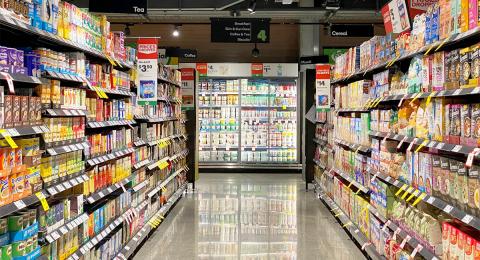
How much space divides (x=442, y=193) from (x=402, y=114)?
3.98 feet

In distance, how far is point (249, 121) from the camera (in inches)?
626

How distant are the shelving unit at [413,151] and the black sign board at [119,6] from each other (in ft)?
11.9

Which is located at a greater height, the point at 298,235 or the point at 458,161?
the point at 458,161

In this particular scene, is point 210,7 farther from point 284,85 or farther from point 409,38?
point 409,38

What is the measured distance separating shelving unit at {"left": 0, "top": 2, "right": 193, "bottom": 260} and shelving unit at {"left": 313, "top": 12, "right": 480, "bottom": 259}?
111 inches

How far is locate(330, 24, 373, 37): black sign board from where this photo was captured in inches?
464

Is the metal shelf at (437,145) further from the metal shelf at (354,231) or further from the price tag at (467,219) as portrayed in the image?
the metal shelf at (354,231)

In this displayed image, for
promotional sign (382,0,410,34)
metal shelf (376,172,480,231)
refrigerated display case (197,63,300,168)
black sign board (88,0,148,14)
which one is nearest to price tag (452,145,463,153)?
metal shelf (376,172,480,231)

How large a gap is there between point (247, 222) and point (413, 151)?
14.0 ft

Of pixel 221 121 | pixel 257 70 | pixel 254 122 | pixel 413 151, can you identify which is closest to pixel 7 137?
pixel 413 151

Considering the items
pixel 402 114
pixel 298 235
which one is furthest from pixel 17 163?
pixel 298 235

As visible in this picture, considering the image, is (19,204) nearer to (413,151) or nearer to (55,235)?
(55,235)

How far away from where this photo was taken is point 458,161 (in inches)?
151

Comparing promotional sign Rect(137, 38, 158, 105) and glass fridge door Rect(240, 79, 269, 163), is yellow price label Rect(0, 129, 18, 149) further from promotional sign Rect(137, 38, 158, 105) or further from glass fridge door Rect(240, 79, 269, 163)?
glass fridge door Rect(240, 79, 269, 163)
